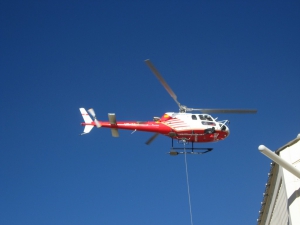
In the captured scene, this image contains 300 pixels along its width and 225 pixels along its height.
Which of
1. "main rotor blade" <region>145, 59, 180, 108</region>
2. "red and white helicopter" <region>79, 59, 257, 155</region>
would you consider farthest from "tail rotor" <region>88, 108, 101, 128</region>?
"main rotor blade" <region>145, 59, 180, 108</region>

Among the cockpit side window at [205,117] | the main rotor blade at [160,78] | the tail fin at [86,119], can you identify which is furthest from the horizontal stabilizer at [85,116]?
the cockpit side window at [205,117]

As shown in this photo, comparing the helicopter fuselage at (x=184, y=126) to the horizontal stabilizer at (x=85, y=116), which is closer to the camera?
the helicopter fuselage at (x=184, y=126)

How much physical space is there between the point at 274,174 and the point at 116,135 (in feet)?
37.3

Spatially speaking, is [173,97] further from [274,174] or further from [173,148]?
[274,174]

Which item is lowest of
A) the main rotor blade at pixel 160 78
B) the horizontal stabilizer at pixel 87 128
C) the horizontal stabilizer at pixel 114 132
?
the horizontal stabilizer at pixel 114 132

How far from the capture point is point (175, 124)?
24625 millimetres

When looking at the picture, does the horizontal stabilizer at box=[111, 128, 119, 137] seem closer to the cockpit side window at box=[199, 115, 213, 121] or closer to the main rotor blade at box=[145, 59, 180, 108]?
the main rotor blade at box=[145, 59, 180, 108]

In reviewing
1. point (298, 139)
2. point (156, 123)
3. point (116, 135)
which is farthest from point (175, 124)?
point (298, 139)

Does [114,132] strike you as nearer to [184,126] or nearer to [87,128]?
[87,128]

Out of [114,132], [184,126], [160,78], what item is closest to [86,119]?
[114,132]

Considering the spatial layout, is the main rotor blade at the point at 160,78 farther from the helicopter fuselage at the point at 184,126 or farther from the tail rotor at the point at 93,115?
the tail rotor at the point at 93,115

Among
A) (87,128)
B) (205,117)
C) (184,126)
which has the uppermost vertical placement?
(205,117)

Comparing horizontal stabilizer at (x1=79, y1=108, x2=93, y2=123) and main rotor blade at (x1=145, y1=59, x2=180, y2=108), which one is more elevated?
main rotor blade at (x1=145, y1=59, x2=180, y2=108)

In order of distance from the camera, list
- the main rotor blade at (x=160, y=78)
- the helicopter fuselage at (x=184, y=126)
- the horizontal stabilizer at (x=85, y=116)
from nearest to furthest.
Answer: the main rotor blade at (x=160, y=78) < the helicopter fuselage at (x=184, y=126) < the horizontal stabilizer at (x=85, y=116)
